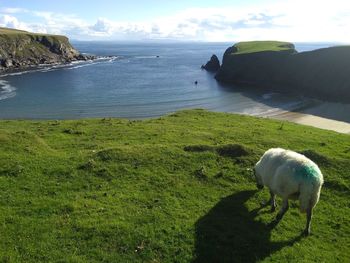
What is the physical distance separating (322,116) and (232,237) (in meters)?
64.5

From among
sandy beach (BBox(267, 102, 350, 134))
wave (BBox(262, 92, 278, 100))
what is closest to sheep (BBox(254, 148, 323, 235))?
sandy beach (BBox(267, 102, 350, 134))

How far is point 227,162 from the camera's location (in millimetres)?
23250

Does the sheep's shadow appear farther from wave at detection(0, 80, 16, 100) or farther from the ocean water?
wave at detection(0, 80, 16, 100)

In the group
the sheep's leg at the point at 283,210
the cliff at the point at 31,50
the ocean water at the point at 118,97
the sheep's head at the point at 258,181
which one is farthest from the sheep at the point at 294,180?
the cliff at the point at 31,50

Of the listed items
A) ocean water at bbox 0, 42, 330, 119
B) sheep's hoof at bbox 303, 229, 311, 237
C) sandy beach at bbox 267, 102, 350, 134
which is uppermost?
sheep's hoof at bbox 303, 229, 311, 237

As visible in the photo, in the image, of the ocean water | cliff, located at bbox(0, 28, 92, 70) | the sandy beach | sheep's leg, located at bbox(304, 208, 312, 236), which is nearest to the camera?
sheep's leg, located at bbox(304, 208, 312, 236)

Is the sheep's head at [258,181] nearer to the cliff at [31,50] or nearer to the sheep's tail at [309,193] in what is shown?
the sheep's tail at [309,193]

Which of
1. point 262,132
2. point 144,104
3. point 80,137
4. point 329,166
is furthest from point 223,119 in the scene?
point 144,104

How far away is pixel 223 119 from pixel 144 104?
131 ft

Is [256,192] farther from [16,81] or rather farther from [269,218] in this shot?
[16,81]

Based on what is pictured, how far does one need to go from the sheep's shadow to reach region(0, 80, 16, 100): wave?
272 feet

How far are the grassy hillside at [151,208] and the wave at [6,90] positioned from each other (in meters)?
69.1

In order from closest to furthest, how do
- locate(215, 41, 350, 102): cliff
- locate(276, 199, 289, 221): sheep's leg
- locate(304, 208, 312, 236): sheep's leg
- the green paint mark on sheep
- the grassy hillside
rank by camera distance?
the grassy hillside, the green paint mark on sheep, locate(304, 208, 312, 236): sheep's leg, locate(276, 199, 289, 221): sheep's leg, locate(215, 41, 350, 102): cliff

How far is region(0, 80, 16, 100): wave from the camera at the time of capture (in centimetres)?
8975
